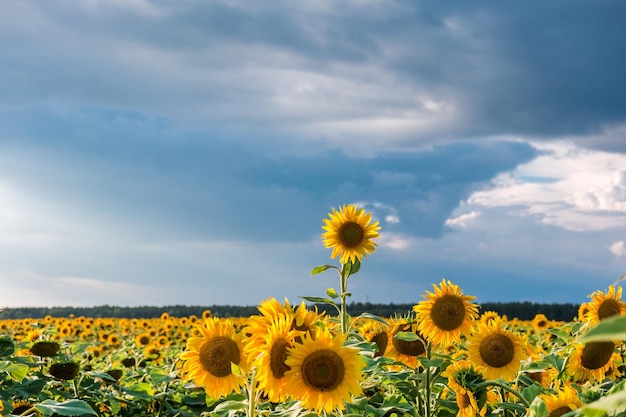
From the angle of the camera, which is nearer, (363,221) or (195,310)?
(363,221)

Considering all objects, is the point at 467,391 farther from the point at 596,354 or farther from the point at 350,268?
the point at 596,354

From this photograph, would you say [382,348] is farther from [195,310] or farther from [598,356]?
[195,310]

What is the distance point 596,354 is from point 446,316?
0.99m

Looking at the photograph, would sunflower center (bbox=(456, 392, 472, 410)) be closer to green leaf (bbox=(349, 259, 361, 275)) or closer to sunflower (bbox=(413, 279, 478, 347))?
sunflower (bbox=(413, 279, 478, 347))

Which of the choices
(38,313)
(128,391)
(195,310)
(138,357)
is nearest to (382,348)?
(128,391)

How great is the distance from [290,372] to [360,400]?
2.94 ft

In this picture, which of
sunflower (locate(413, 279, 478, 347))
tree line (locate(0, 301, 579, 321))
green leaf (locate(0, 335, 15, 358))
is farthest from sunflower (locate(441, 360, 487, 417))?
tree line (locate(0, 301, 579, 321))

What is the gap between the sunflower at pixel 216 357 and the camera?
11.1 feet

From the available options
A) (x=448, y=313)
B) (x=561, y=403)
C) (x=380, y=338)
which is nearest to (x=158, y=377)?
(x=380, y=338)

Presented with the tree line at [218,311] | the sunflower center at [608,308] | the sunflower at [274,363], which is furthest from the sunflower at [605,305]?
the tree line at [218,311]

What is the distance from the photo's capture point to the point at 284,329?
2781 mm

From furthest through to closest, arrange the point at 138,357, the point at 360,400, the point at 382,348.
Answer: the point at 138,357 < the point at 382,348 < the point at 360,400

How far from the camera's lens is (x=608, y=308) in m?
4.96

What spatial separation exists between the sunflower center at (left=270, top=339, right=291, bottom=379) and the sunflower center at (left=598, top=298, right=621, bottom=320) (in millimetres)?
3112
